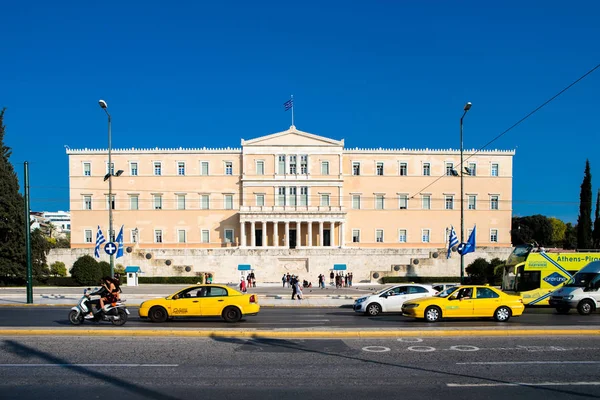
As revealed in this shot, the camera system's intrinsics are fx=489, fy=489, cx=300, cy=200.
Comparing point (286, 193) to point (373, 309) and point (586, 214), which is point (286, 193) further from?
point (373, 309)

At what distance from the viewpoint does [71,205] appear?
64.0m

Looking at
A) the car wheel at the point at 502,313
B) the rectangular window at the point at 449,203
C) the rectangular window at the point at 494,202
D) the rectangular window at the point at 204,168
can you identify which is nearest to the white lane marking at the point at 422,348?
the car wheel at the point at 502,313

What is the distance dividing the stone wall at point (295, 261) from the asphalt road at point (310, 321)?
97.9ft

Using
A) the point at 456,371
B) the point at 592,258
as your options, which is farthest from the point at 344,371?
the point at 592,258

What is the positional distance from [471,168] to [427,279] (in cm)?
2377

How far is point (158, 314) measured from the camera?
17188mm

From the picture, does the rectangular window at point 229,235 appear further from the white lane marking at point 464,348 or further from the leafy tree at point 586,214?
the white lane marking at point 464,348

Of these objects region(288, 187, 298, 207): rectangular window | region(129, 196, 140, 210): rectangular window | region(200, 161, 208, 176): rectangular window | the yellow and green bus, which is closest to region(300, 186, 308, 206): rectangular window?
region(288, 187, 298, 207): rectangular window

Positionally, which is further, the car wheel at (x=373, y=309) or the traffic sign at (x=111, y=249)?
the traffic sign at (x=111, y=249)

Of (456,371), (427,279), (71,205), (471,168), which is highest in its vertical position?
(471,168)

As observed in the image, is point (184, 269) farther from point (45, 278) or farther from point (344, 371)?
point (344, 371)

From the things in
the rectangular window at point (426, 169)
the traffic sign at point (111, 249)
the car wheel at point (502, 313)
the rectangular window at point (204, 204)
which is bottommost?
the car wheel at point (502, 313)

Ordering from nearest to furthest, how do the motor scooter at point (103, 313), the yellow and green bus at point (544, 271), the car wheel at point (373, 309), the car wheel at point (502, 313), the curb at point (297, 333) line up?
the curb at point (297, 333) < the motor scooter at point (103, 313) < the car wheel at point (502, 313) < the car wheel at point (373, 309) < the yellow and green bus at point (544, 271)

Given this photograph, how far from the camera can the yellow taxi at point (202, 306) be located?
672 inches
